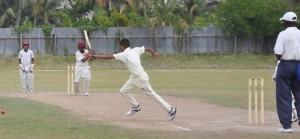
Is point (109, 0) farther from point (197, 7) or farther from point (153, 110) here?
point (153, 110)

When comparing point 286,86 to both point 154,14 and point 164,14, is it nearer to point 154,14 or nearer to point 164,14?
point 164,14

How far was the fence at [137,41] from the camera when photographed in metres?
49.9

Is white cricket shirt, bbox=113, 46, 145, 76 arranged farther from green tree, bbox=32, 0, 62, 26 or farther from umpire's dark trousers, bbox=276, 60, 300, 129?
green tree, bbox=32, 0, 62, 26

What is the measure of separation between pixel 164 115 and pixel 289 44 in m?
4.72

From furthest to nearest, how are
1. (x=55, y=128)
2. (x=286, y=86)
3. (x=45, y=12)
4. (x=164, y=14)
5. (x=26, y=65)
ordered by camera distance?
(x=45, y=12)
(x=164, y=14)
(x=26, y=65)
(x=55, y=128)
(x=286, y=86)

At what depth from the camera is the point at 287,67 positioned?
→ 1235 cm

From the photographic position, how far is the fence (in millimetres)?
49906

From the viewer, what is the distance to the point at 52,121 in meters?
14.5

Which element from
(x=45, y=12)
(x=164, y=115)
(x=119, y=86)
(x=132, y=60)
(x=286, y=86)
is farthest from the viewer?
(x=45, y=12)

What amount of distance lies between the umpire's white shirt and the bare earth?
1.40 m

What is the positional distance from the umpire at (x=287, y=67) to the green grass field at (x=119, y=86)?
6.03ft

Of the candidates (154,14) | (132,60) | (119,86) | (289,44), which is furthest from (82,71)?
(154,14)

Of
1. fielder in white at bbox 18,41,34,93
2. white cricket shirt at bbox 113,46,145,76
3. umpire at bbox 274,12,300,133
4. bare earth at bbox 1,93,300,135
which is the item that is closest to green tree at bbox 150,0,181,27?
fielder in white at bbox 18,41,34,93

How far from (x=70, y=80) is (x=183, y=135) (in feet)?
39.2
